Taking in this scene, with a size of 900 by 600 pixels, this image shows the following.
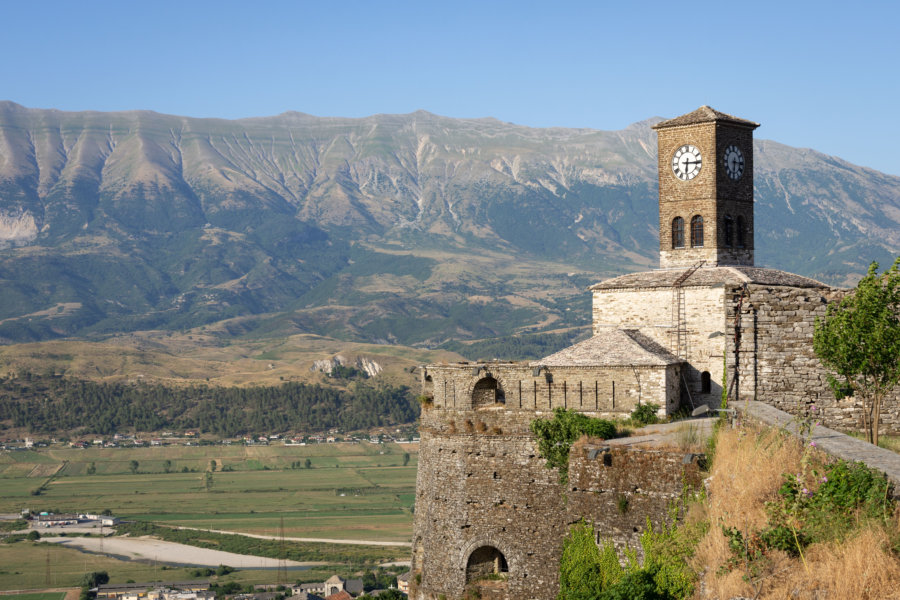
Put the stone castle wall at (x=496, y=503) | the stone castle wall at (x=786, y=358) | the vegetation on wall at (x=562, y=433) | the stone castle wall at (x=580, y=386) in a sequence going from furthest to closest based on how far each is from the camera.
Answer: the stone castle wall at (x=580, y=386)
the stone castle wall at (x=786, y=358)
the vegetation on wall at (x=562, y=433)
the stone castle wall at (x=496, y=503)

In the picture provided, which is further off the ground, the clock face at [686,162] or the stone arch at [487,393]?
the clock face at [686,162]

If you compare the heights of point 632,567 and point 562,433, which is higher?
point 562,433

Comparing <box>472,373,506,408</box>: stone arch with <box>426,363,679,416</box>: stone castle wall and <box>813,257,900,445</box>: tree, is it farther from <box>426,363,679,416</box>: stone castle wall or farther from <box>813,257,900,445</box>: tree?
<box>813,257,900,445</box>: tree

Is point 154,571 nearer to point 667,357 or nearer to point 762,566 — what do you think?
point 667,357

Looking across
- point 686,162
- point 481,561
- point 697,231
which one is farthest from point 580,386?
point 686,162

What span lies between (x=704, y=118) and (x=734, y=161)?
2319mm

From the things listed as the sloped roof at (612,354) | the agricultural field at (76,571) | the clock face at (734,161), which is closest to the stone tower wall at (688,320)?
the sloped roof at (612,354)

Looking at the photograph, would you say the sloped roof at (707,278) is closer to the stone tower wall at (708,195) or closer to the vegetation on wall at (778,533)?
the stone tower wall at (708,195)

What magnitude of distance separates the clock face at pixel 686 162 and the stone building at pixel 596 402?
16.3ft

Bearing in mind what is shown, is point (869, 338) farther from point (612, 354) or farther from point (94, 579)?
point (94, 579)

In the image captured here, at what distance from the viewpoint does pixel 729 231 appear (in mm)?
47219

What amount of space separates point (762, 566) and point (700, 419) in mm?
17117

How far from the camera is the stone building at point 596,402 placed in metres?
32.2

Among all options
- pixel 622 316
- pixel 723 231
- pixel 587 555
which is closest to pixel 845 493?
pixel 587 555
